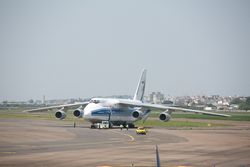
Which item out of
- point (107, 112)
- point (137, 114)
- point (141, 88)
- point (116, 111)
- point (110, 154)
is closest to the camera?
point (110, 154)

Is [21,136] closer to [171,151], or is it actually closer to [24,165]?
[171,151]

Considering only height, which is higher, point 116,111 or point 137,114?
point 116,111

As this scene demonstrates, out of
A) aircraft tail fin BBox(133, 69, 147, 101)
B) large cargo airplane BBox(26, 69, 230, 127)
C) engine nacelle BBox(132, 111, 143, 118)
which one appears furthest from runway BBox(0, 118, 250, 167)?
aircraft tail fin BBox(133, 69, 147, 101)

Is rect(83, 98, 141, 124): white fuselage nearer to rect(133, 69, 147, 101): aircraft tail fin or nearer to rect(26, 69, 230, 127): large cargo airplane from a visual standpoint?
rect(26, 69, 230, 127): large cargo airplane

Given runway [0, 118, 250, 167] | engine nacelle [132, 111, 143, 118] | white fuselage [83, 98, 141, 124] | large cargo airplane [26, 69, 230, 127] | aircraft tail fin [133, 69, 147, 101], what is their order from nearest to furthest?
runway [0, 118, 250, 167]
white fuselage [83, 98, 141, 124]
large cargo airplane [26, 69, 230, 127]
engine nacelle [132, 111, 143, 118]
aircraft tail fin [133, 69, 147, 101]

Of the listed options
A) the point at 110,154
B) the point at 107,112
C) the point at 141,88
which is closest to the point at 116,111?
the point at 107,112

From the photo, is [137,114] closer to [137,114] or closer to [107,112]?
[137,114]

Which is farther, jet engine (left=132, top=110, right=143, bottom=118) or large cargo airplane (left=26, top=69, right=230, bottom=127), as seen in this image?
jet engine (left=132, top=110, right=143, bottom=118)

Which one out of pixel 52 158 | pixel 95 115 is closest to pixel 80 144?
pixel 52 158

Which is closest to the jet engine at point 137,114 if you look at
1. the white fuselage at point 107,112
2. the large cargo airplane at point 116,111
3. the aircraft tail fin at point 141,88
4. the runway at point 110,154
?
the large cargo airplane at point 116,111

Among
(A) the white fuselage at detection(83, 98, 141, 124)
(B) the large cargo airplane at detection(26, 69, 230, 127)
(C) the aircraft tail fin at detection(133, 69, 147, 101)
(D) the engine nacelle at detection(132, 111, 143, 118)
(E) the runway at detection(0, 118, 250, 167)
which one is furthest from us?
(C) the aircraft tail fin at detection(133, 69, 147, 101)

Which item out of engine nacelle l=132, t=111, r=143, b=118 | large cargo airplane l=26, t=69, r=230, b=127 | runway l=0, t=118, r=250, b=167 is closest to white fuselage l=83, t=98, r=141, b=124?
large cargo airplane l=26, t=69, r=230, b=127

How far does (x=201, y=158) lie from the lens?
32.6 metres

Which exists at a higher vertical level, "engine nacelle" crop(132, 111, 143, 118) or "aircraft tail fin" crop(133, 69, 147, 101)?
"aircraft tail fin" crop(133, 69, 147, 101)
